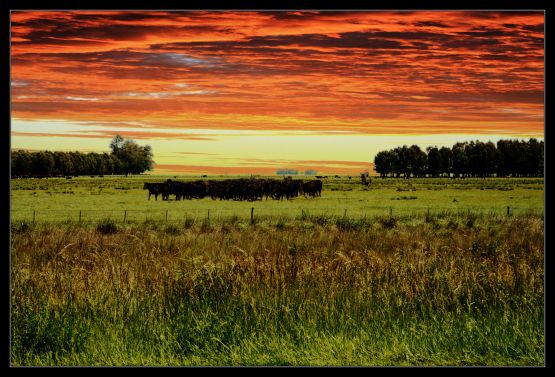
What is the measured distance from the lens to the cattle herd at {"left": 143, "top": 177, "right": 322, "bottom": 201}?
92875 millimetres

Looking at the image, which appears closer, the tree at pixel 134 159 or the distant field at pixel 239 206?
the distant field at pixel 239 206

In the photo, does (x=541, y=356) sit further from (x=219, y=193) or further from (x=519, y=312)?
(x=219, y=193)

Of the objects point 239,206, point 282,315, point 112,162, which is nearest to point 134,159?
point 112,162

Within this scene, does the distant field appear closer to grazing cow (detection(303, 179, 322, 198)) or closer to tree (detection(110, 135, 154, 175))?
grazing cow (detection(303, 179, 322, 198))

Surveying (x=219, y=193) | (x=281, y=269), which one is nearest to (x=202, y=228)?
(x=281, y=269)

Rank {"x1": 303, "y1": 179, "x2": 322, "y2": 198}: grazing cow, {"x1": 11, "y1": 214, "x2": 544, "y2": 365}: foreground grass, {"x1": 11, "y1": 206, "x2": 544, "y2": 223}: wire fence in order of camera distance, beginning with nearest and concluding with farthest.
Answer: {"x1": 11, "y1": 214, "x2": 544, "y2": 365}: foreground grass
{"x1": 11, "y1": 206, "x2": 544, "y2": 223}: wire fence
{"x1": 303, "y1": 179, "x2": 322, "y2": 198}: grazing cow

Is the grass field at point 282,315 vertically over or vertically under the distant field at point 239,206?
over

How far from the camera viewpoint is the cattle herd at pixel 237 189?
92875mm

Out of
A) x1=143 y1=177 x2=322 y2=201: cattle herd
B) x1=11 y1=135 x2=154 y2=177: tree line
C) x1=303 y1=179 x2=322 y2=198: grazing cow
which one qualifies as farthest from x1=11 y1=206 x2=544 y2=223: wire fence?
x1=11 y1=135 x2=154 y2=177: tree line

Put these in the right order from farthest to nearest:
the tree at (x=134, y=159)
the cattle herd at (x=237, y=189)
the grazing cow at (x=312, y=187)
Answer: the tree at (x=134, y=159)
the grazing cow at (x=312, y=187)
the cattle herd at (x=237, y=189)

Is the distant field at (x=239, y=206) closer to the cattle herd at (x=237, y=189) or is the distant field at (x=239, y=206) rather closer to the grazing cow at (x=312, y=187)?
the cattle herd at (x=237, y=189)

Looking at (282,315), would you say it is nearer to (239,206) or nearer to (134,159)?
(239,206)

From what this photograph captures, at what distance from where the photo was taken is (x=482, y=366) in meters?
8.16

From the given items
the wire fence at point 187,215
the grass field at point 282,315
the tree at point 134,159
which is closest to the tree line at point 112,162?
the tree at point 134,159
